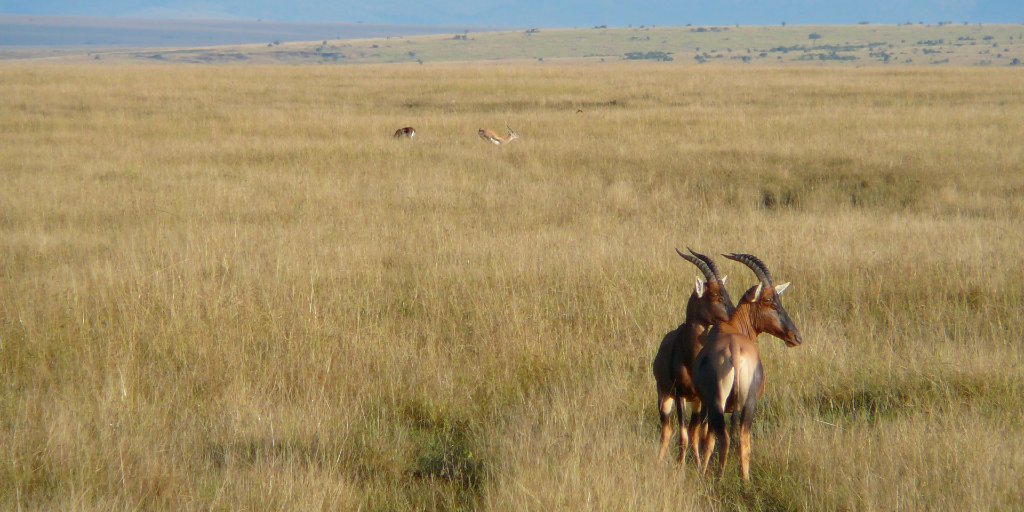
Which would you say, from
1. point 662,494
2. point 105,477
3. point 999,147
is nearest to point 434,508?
point 662,494

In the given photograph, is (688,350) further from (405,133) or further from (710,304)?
(405,133)

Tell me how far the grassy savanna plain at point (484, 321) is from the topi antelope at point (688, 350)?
0.26m

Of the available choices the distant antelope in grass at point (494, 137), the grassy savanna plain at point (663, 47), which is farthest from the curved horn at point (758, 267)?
the grassy savanna plain at point (663, 47)

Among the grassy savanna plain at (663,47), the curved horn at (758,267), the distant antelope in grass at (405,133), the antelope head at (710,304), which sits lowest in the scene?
the antelope head at (710,304)

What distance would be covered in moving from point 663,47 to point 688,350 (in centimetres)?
12945

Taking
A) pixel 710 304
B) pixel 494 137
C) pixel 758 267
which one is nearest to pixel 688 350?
pixel 710 304

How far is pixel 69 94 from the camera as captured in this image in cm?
2097

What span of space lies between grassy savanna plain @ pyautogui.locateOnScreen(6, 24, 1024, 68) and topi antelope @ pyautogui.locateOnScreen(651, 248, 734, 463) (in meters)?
99.0

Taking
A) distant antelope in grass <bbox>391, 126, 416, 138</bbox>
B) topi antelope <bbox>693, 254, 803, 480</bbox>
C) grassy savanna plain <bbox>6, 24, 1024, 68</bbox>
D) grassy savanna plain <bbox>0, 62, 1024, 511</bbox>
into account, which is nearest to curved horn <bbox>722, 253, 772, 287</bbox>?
topi antelope <bbox>693, 254, 803, 480</bbox>

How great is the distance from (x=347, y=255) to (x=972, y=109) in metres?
17.0

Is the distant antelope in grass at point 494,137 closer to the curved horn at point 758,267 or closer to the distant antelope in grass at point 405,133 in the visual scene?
the distant antelope in grass at point 405,133

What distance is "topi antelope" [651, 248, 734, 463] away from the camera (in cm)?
286

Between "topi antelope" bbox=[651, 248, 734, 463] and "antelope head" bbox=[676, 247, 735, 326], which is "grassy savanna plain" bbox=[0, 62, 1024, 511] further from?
"antelope head" bbox=[676, 247, 735, 326]

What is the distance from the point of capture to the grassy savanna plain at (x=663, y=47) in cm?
10419
